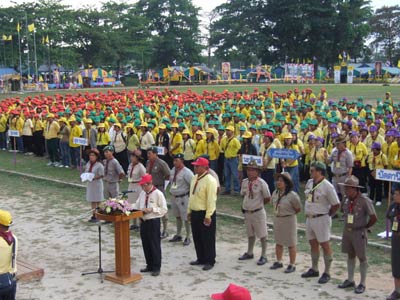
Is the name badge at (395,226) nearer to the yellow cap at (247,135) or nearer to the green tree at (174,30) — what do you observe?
the yellow cap at (247,135)

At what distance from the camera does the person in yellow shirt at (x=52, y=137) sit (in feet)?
61.9

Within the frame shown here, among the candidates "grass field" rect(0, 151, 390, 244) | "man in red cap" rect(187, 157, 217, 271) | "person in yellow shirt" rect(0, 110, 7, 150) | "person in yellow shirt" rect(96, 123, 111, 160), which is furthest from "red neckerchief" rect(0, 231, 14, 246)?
"person in yellow shirt" rect(0, 110, 7, 150)

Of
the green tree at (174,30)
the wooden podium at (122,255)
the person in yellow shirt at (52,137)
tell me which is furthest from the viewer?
the green tree at (174,30)

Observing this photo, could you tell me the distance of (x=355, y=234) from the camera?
757 centimetres

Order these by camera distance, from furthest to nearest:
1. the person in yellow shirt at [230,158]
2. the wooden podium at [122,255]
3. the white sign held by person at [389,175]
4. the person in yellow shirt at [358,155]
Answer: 1. the person in yellow shirt at [230,158]
2. the person in yellow shirt at [358,155]
3. the white sign held by person at [389,175]
4. the wooden podium at [122,255]

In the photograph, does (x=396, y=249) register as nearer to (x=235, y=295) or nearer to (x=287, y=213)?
(x=287, y=213)

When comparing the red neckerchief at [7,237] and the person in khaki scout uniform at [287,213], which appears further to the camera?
the person in khaki scout uniform at [287,213]

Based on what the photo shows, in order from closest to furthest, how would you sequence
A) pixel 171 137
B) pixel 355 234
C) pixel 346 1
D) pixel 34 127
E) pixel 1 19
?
1. pixel 355 234
2. pixel 171 137
3. pixel 34 127
4. pixel 1 19
5. pixel 346 1

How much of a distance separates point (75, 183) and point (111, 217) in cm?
808

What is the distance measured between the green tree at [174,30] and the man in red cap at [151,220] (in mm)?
72719

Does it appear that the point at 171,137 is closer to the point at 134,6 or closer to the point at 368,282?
the point at 368,282

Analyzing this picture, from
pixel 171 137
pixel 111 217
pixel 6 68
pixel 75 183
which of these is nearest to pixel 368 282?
pixel 111 217

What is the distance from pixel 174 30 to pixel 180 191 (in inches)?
2910

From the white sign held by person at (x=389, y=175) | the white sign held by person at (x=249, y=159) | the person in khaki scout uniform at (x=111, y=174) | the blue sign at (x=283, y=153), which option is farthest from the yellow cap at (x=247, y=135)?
the white sign held by person at (x=389, y=175)
